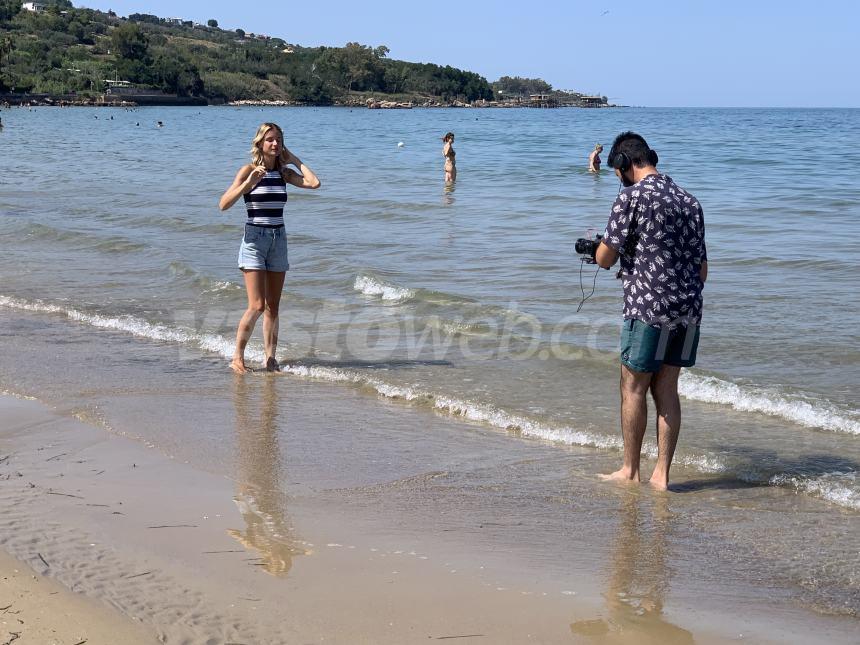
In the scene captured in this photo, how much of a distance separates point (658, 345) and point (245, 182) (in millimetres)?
3566

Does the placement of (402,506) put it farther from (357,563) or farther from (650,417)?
(650,417)

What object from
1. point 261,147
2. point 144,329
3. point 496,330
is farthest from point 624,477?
point 144,329

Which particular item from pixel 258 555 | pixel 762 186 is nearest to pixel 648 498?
pixel 258 555

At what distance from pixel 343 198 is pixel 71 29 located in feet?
543

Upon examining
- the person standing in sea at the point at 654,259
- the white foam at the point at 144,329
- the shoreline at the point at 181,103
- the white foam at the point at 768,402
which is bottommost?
the white foam at the point at 144,329

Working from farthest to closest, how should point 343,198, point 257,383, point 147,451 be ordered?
point 343,198 → point 257,383 → point 147,451

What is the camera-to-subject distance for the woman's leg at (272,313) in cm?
775

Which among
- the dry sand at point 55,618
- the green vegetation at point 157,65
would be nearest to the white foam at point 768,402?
the dry sand at point 55,618

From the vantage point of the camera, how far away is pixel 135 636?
322 cm

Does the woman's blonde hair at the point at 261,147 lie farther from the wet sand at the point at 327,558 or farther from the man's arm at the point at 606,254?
the man's arm at the point at 606,254

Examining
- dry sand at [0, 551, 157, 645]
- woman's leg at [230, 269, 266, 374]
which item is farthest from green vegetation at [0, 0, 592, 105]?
dry sand at [0, 551, 157, 645]

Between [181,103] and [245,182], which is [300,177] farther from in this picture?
[181,103]

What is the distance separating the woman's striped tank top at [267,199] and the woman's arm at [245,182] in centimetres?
5

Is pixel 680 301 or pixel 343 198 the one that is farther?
pixel 343 198
